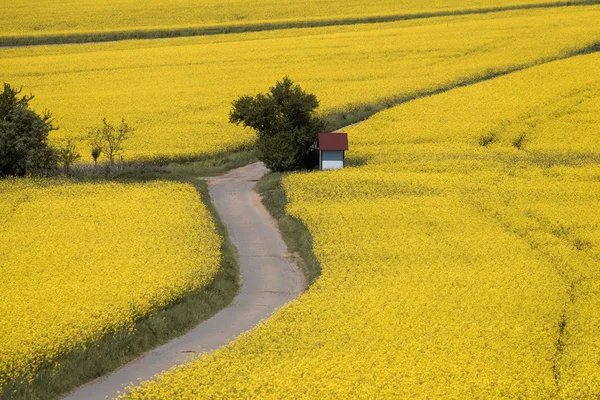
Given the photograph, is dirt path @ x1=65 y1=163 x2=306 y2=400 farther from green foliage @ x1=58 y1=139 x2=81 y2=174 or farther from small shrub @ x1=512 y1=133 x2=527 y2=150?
small shrub @ x1=512 y1=133 x2=527 y2=150

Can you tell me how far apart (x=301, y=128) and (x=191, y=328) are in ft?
71.3

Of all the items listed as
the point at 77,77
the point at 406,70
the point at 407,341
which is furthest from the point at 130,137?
the point at 407,341

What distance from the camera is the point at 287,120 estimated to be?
48.4 m

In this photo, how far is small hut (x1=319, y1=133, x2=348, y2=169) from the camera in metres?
47.1

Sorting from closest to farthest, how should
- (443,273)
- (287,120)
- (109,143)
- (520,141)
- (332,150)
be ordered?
(443,273) → (332,150) → (287,120) → (109,143) → (520,141)

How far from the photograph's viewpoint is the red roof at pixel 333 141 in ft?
154

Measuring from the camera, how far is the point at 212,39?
274 feet

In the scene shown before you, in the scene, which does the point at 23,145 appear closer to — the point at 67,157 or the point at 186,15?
the point at 67,157

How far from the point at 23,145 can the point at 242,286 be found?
695 inches

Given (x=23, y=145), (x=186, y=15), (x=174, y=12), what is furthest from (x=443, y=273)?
(x=174, y=12)

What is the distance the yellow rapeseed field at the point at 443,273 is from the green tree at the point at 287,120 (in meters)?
2.38

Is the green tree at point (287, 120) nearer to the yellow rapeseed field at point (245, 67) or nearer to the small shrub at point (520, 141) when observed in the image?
the yellow rapeseed field at point (245, 67)

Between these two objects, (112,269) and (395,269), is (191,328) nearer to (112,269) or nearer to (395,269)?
(112,269)

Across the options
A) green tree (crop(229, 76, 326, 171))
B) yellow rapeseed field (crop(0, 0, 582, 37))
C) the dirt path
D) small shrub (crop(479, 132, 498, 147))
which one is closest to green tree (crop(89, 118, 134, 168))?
the dirt path
